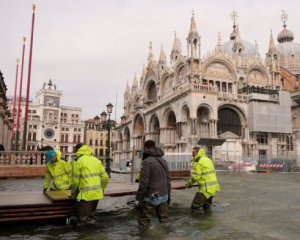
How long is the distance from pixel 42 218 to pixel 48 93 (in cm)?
10156

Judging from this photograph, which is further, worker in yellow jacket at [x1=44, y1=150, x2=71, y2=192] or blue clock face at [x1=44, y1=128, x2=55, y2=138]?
blue clock face at [x1=44, y1=128, x2=55, y2=138]

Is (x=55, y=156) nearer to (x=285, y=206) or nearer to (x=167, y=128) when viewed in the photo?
(x=285, y=206)

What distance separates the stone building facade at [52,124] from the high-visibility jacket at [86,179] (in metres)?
80.1

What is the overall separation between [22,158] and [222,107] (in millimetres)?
27553

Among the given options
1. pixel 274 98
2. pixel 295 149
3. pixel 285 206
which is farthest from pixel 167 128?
pixel 285 206

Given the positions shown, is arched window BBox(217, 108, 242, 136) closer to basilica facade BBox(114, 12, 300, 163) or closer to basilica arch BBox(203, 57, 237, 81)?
basilica facade BBox(114, 12, 300, 163)

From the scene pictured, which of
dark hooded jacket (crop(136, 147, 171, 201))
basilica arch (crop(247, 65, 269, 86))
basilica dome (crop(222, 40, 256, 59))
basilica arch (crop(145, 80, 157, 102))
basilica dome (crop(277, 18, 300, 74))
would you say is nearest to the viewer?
dark hooded jacket (crop(136, 147, 171, 201))

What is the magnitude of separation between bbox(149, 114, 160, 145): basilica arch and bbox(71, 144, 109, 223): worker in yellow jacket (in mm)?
41194

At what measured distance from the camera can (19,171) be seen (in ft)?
62.5

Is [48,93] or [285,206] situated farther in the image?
[48,93]

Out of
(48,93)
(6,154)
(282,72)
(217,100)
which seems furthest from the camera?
(48,93)

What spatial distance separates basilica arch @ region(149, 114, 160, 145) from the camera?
157 ft

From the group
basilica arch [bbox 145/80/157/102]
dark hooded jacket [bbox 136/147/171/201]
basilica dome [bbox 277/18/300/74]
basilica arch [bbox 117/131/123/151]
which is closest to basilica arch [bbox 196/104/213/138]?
basilica arch [bbox 145/80/157/102]

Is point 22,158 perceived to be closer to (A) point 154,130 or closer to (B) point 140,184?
(B) point 140,184
